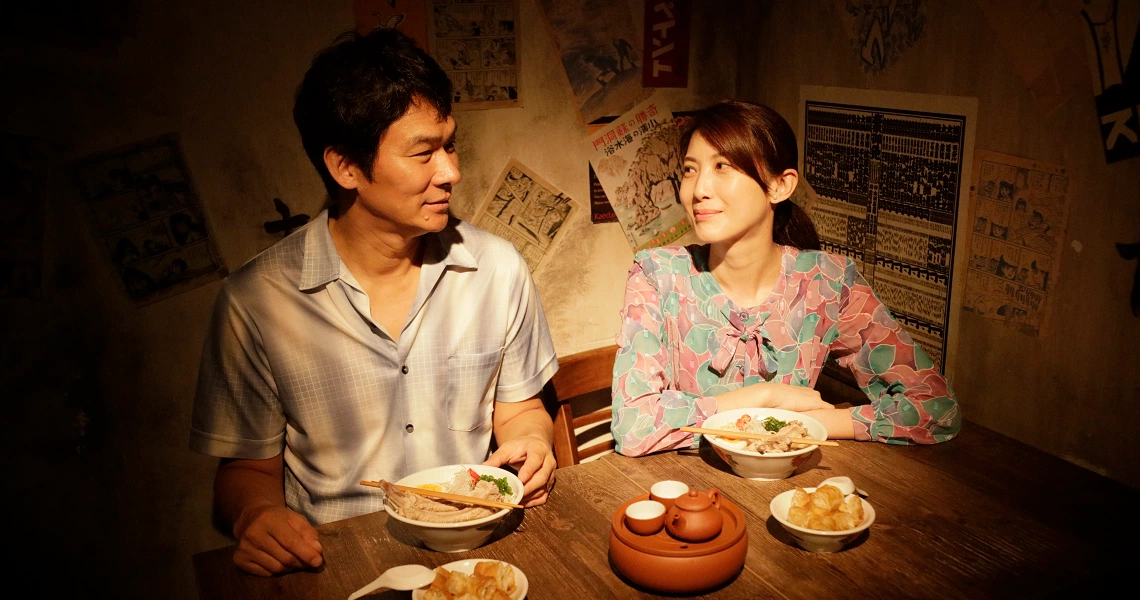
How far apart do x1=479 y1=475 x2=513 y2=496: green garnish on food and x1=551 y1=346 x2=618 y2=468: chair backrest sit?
2.19 ft

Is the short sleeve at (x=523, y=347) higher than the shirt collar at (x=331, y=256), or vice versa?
the shirt collar at (x=331, y=256)

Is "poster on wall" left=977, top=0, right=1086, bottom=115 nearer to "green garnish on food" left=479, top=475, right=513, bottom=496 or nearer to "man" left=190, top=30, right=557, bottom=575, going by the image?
"man" left=190, top=30, right=557, bottom=575

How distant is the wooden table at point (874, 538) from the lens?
158 centimetres

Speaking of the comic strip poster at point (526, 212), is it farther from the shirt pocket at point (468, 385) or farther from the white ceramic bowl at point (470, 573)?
the white ceramic bowl at point (470, 573)

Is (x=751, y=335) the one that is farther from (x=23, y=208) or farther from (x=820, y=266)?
(x=23, y=208)

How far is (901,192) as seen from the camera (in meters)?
2.63

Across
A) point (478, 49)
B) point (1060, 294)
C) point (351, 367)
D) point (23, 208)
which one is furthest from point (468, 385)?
point (1060, 294)

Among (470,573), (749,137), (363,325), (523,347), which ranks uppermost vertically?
(749,137)

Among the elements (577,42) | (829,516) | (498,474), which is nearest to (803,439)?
(829,516)

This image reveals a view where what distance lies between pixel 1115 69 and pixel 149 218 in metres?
2.57

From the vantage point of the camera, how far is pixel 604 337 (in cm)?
330

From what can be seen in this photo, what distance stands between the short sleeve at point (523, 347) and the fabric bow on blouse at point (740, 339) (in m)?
0.50

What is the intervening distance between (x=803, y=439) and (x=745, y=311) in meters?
0.51

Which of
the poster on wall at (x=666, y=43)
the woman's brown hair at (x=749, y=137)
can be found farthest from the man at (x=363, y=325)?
the poster on wall at (x=666, y=43)
